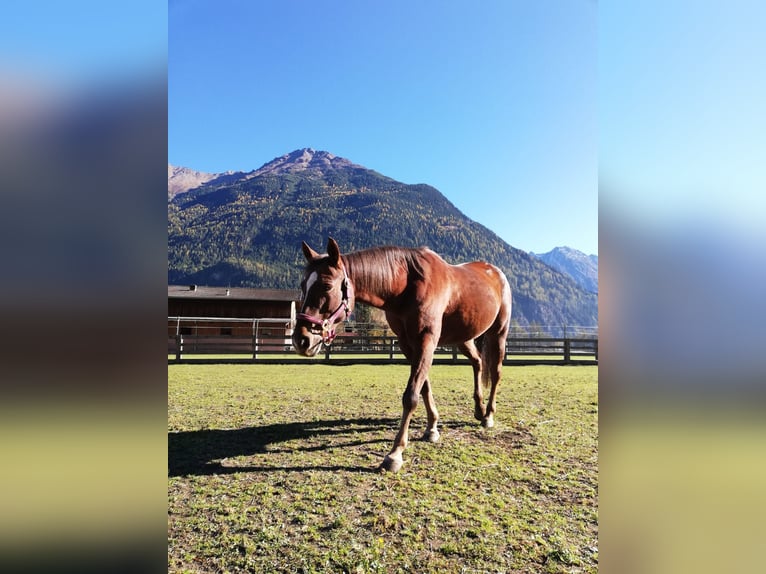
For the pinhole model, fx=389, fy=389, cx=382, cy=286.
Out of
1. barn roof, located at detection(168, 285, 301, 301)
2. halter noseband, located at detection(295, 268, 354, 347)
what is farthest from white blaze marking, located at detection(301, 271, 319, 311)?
barn roof, located at detection(168, 285, 301, 301)

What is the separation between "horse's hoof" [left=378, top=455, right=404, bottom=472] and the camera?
3.33 meters

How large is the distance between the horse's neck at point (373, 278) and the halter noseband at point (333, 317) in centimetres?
15

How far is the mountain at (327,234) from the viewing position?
120 meters

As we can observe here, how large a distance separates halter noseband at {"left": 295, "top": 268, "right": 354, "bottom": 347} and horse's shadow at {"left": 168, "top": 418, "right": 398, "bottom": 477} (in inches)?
46.7

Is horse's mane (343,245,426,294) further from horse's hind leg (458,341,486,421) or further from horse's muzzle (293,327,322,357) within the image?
horse's hind leg (458,341,486,421)

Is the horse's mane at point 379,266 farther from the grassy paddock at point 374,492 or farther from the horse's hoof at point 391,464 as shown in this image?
the grassy paddock at point 374,492

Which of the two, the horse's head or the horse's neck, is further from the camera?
the horse's neck

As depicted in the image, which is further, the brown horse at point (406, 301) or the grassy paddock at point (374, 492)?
the brown horse at point (406, 301)

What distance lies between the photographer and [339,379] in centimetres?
945

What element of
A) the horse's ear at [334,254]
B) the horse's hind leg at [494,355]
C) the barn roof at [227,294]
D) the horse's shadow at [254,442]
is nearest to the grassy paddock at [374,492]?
the horse's shadow at [254,442]

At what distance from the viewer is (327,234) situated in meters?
113

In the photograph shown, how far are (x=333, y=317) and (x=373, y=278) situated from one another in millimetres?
579
